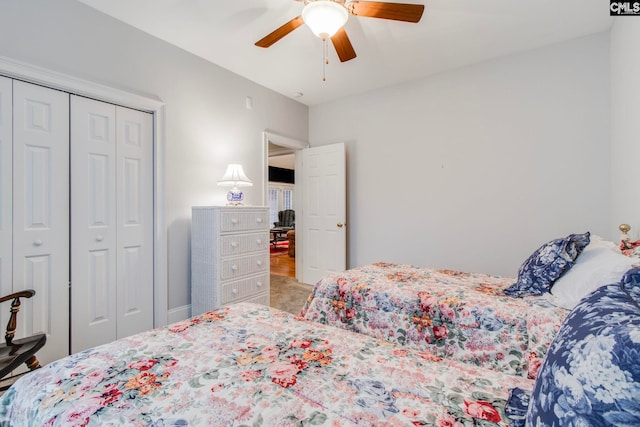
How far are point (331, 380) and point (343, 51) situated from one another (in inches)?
90.2

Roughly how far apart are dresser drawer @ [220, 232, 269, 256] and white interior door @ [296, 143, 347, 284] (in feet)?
3.81

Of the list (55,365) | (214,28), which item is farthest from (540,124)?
(55,365)

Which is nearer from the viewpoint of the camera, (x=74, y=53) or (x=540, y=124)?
(x=74, y=53)

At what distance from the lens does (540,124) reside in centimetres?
291

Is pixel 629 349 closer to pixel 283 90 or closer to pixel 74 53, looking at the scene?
pixel 74 53

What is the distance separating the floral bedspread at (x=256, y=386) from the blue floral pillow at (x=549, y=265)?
99 centimetres

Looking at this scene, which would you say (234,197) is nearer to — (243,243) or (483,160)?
(243,243)

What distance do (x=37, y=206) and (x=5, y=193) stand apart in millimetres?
175

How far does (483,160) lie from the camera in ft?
10.5

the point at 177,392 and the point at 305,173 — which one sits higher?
the point at 305,173

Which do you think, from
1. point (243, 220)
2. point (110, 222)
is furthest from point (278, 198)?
point (110, 222)

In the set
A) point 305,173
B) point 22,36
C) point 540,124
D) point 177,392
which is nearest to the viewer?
point 177,392

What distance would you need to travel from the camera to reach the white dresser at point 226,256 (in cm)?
275

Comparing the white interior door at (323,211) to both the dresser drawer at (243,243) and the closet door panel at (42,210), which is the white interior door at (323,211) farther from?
the closet door panel at (42,210)
